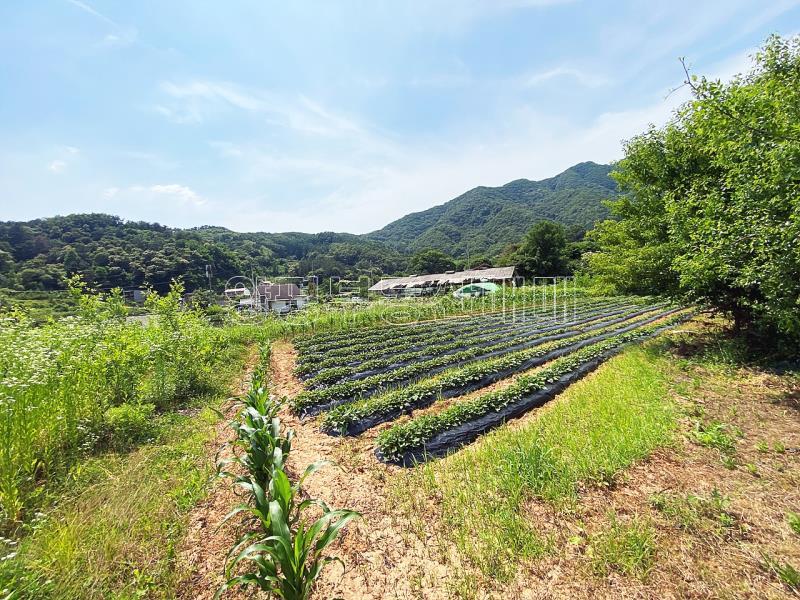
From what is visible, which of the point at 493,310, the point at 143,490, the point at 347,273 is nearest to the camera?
the point at 143,490

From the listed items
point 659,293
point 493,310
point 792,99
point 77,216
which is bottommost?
point 493,310

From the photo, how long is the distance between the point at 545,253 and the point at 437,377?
54.9m

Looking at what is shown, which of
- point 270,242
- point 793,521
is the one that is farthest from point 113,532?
point 270,242

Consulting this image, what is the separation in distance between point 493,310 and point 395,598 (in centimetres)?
2289

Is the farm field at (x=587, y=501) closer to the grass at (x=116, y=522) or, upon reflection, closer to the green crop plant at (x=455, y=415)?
the green crop plant at (x=455, y=415)

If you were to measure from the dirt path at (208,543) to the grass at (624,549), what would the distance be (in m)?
3.28

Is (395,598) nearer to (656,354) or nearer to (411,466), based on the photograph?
(411,466)

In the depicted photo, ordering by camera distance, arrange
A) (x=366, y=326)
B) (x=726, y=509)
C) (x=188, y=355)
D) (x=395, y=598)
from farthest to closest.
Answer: (x=366, y=326) → (x=188, y=355) → (x=726, y=509) → (x=395, y=598)

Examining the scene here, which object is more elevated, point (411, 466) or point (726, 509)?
point (726, 509)

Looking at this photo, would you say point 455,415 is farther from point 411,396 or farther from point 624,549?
point 624,549

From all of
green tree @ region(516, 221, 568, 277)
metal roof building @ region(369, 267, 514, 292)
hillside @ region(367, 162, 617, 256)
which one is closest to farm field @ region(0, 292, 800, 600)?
metal roof building @ region(369, 267, 514, 292)

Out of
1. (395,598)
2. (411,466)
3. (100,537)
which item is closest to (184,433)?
(100,537)

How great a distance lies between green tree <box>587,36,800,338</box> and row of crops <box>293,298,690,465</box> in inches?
91.2

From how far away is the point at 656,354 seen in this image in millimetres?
8758
